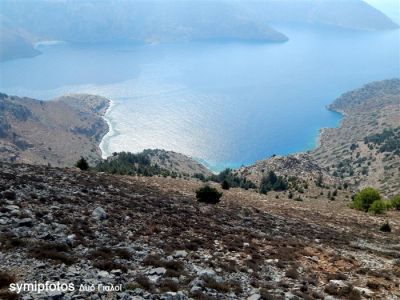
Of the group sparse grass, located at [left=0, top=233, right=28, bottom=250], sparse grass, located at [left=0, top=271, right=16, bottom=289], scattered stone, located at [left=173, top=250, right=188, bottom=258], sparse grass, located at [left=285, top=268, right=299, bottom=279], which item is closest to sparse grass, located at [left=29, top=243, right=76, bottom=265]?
sparse grass, located at [left=0, top=233, right=28, bottom=250]

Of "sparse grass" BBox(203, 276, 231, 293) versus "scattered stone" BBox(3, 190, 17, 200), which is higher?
"scattered stone" BBox(3, 190, 17, 200)

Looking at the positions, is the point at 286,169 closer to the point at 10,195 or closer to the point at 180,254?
the point at 10,195

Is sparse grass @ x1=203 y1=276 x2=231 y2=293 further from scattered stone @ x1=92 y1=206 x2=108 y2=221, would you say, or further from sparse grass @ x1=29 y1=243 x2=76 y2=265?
scattered stone @ x1=92 y1=206 x2=108 y2=221

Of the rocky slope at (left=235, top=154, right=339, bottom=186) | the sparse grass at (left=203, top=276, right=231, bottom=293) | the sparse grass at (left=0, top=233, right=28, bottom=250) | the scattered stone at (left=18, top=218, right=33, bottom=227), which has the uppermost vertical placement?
the rocky slope at (left=235, top=154, right=339, bottom=186)

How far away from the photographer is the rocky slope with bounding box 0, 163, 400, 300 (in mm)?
15836

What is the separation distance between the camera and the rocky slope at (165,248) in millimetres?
15836

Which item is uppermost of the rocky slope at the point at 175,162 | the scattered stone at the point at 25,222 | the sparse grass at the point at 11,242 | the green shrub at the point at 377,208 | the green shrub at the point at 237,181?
the rocky slope at the point at 175,162

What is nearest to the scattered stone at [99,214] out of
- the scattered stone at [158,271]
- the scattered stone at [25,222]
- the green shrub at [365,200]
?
the scattered stone at [25,222]

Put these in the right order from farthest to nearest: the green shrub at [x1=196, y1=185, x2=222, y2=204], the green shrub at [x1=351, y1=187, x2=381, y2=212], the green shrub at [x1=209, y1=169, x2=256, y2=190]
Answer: the green shrub at [x1=209, y1=169, x2=256, y2=190] < the green shrub at [x1=351, y1=187, x2=381, y2=212] < the green shrub at [x1=196, y1=185, x2=222, y2=204]

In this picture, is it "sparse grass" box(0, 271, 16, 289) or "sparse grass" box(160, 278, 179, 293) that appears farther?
"sparse grass" box(160, 278, 179, 293)

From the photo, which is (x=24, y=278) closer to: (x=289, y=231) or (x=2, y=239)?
(x=2, y=239)

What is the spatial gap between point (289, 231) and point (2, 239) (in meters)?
18.0

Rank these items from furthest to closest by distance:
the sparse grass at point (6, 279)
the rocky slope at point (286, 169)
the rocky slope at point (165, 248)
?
the rocky slope at point (286, 169)
the rocky slope at point (165, 248)
the sparse grass at point (6, 279)

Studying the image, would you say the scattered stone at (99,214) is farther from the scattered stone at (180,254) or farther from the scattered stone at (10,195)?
the scattered stone at (180,254)
